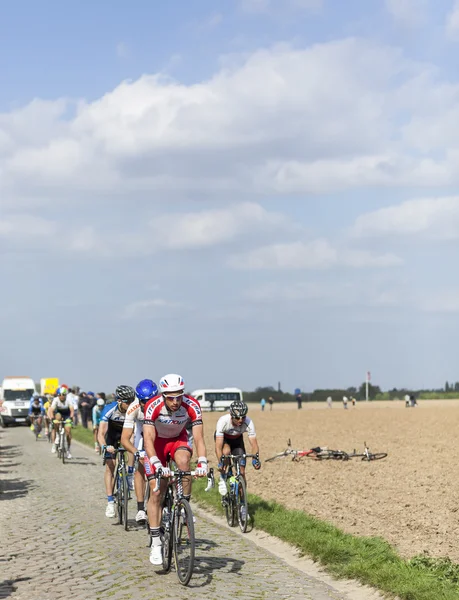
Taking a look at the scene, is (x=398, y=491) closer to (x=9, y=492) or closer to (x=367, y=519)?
(x=367, y=519)

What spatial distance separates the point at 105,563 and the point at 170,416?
1785 mm

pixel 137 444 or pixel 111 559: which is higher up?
pixel 137 444

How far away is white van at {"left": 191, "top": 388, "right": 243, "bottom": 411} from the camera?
8256cm

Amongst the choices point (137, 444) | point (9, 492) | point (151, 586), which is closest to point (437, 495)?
point (137, 444)

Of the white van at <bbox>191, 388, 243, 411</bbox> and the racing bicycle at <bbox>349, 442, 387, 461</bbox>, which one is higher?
the white van at <bbox>191, 388, 243, 411</bbox>

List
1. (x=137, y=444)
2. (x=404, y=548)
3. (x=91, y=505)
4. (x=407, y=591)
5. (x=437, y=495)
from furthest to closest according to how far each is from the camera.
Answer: (x=437, y=495), (x=91, y=505), (x=137, y=444), (x=404, y=548), (x=407, y=591)

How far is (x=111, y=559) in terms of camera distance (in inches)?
405

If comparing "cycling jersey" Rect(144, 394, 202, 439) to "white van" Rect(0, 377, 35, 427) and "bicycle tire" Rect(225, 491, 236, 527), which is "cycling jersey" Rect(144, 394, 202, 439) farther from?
"white van" Rect(0, 377, 35, 427)

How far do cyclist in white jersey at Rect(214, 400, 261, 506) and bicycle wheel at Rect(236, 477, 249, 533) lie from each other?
0.86 feet

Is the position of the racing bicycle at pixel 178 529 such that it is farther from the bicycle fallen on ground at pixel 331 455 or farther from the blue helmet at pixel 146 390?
the bicycle fallen on ground at pixel 331 455

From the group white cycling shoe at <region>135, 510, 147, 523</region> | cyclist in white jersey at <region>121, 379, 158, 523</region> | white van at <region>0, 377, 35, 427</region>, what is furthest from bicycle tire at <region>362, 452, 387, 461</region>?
white van at <region>0, 377, 35, 427</region>

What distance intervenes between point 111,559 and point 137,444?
2409mm

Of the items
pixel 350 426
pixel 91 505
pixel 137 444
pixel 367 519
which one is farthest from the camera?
pixel 350 426

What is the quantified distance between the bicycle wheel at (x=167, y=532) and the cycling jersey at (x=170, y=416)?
24.7 inches
